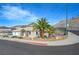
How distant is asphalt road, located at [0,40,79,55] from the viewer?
18.6 ft

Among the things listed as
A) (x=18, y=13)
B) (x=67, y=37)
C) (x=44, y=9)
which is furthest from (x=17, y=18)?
(x=67, y=37)

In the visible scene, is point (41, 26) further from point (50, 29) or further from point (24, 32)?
point (24, 32)

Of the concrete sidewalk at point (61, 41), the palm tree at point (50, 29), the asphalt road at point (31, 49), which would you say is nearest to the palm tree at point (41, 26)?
the palm tree at point (50, 29)

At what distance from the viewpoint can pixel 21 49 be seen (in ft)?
18.7

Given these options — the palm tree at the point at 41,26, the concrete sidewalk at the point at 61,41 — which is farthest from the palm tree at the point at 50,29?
the concrete sidewalk at the point at 61,41

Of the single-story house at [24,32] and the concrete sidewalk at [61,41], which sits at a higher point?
the single-story house at [24,32]

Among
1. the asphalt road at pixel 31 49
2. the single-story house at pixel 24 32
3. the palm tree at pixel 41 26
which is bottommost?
the asphalt road at pixel 31 49

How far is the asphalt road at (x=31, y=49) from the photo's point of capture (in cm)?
568

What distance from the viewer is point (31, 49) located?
5707 millimetres

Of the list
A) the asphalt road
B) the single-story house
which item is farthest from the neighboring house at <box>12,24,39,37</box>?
the asphalt road

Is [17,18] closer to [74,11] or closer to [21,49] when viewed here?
[21,49]

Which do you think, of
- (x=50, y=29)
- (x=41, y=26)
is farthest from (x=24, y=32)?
(x=50, y=29)

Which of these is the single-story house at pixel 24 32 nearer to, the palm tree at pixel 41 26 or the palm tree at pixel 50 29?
the palm tree at pixel 41 26

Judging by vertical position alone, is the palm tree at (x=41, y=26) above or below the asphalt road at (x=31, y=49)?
above
